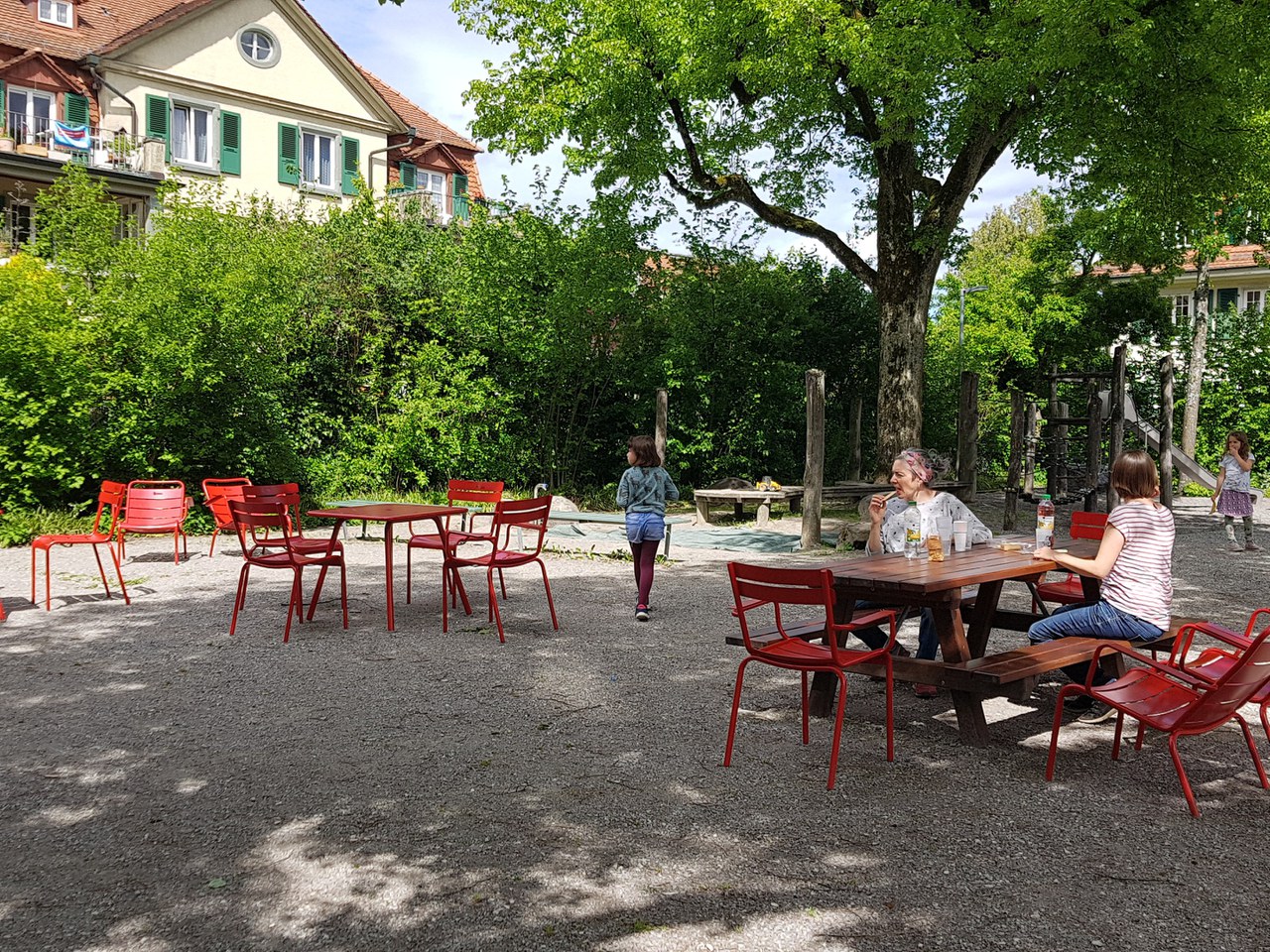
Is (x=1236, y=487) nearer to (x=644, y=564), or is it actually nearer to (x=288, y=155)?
(x=644, y=564)

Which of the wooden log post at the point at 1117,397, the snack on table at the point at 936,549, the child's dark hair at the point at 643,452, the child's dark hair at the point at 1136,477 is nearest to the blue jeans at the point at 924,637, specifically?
the snack on table at the point at 936,549

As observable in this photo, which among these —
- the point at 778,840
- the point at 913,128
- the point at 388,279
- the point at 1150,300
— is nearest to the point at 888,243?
the point at 913,128

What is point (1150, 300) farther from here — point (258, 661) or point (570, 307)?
point (258, 661)

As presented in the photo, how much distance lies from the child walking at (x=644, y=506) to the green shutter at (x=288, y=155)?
23.7 metres

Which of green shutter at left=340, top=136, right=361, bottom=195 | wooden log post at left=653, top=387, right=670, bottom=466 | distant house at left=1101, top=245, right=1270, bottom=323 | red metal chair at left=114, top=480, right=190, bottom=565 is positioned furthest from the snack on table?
distant house at left=1101, top=245, right=1270, bottom=323

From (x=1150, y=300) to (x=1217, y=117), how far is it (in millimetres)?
13077

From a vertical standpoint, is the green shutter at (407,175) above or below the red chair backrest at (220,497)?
above

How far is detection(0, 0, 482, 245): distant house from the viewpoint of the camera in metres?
26.2

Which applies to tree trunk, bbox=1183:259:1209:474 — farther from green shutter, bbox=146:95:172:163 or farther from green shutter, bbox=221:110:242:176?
green shutter, bbox=146:95:172:163

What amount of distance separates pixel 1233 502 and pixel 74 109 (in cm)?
2671

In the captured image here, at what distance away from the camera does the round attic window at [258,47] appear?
29.3 meters

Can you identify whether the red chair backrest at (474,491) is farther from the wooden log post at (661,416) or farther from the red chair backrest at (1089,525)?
the wooden log post at (661,416)

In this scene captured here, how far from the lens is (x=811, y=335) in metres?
22.8

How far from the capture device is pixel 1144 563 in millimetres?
5598
